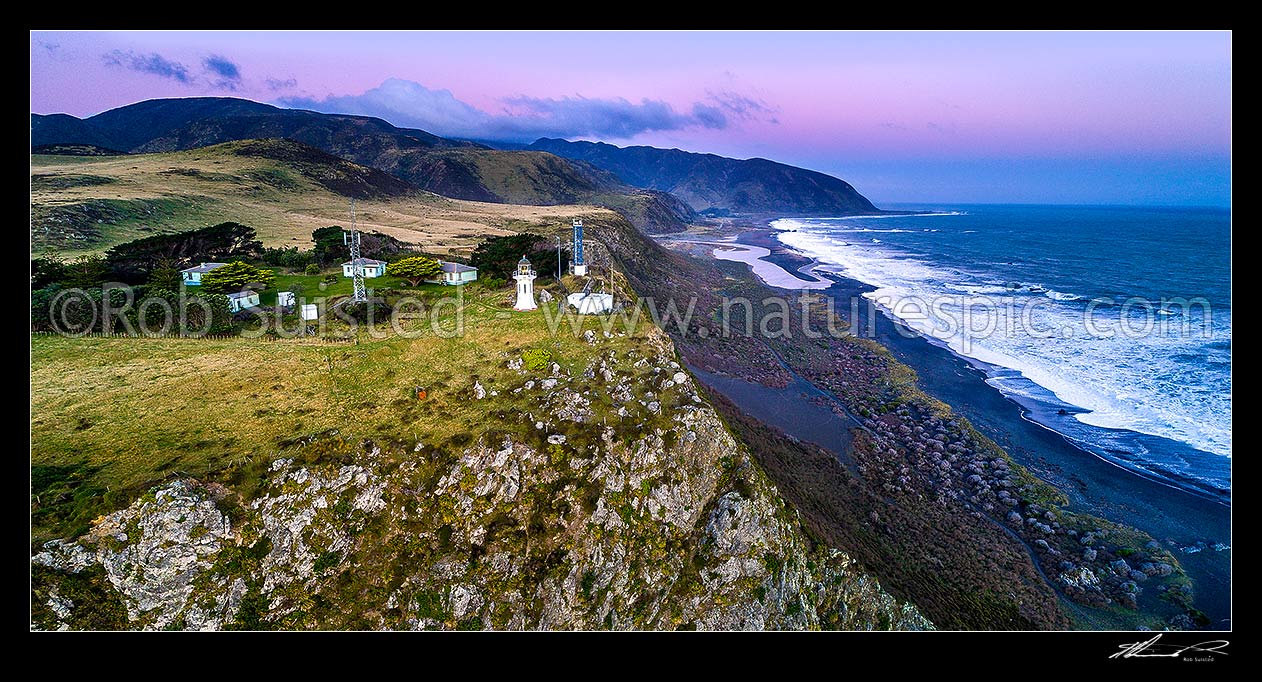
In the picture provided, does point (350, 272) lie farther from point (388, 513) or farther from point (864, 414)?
point (864, 414)

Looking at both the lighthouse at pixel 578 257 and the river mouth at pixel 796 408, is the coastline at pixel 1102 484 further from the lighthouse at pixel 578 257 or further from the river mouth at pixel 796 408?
the lighthouse at pixel 578 257

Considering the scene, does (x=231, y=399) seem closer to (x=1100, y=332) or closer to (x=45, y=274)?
(x=45, y=274)

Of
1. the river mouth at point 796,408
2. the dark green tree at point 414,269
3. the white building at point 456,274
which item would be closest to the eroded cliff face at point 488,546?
the river mouth at point 796,408
